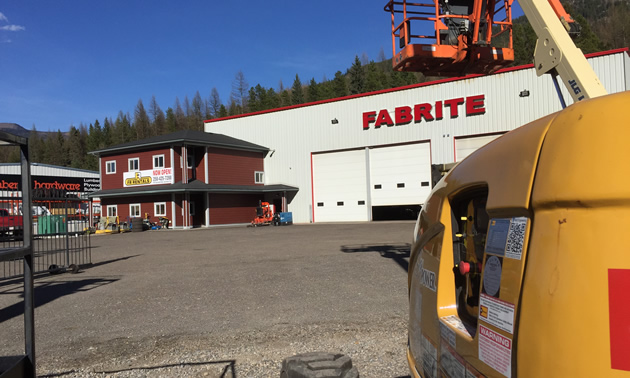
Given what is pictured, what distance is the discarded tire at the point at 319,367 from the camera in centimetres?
336

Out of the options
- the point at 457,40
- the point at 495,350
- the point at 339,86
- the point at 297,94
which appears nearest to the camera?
the point at 495,350

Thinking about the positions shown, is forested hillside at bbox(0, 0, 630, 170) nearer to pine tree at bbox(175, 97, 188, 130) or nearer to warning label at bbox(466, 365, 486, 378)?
pine tree at bbox(175, 97, 188, 130)

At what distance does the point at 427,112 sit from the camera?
29984 millimetres

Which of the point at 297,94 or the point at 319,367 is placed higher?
the point at 297,94

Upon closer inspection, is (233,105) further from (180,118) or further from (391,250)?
(391,250)

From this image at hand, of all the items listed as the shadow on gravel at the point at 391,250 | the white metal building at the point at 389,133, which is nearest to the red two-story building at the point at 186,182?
the white metal building at the point at 389,133

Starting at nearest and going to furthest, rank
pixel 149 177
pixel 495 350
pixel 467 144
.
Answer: pixel 495 350 < pixel 467 144 < pixel 149 177

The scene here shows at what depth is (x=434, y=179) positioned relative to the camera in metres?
6.22

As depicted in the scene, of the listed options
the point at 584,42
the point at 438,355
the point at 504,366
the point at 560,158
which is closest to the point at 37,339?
the point at 438,355

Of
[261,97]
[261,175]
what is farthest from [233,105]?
[261,175]

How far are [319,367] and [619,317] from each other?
→ 8.36 feet

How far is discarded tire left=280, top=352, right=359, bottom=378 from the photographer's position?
3.36 metres

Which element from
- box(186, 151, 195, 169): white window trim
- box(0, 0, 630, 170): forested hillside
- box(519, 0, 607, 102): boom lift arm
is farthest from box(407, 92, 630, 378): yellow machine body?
box(0, 0, 630, 170): forested hillside

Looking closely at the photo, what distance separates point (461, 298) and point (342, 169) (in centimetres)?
3114
